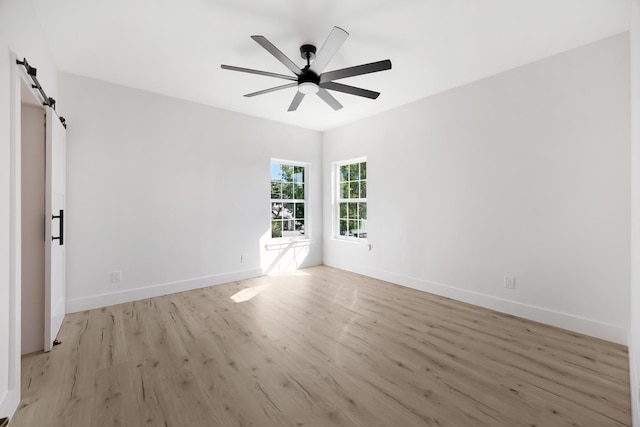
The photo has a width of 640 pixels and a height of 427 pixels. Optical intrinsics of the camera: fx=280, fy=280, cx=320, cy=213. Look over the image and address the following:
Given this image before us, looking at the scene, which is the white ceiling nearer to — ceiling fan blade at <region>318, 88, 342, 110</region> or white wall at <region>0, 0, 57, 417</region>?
ceiling fan blade at <region>318, 88, 342, 110</region>

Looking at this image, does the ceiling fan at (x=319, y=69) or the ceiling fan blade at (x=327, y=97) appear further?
the ceiling fan blade at (x=327, y=97)

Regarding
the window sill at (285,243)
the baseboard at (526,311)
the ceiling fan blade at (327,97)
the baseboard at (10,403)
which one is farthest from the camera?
the window sill at (285,243)

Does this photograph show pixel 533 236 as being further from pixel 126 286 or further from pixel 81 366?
pixel 126 286

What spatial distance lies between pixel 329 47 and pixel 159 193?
2936 mm

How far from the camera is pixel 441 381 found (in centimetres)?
193

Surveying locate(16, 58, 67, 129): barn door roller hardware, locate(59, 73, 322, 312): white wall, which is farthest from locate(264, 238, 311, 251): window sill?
locate(16, 58, 67, 129): barn door roller hardware

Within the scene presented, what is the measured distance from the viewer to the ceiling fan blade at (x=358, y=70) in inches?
85.4

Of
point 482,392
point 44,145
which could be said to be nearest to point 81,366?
point 44,145

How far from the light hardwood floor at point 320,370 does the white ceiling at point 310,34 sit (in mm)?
2717

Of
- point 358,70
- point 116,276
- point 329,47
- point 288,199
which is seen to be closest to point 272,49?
point 329,47

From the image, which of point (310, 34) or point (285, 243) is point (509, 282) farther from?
point (285, 243)

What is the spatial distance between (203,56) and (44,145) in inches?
62.7

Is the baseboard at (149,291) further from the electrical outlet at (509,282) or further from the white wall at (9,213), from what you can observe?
the electrical outlet at (509,282)

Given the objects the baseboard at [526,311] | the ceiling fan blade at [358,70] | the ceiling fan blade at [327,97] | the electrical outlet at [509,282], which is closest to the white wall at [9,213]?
the ceiling fan blade at [358,70]
